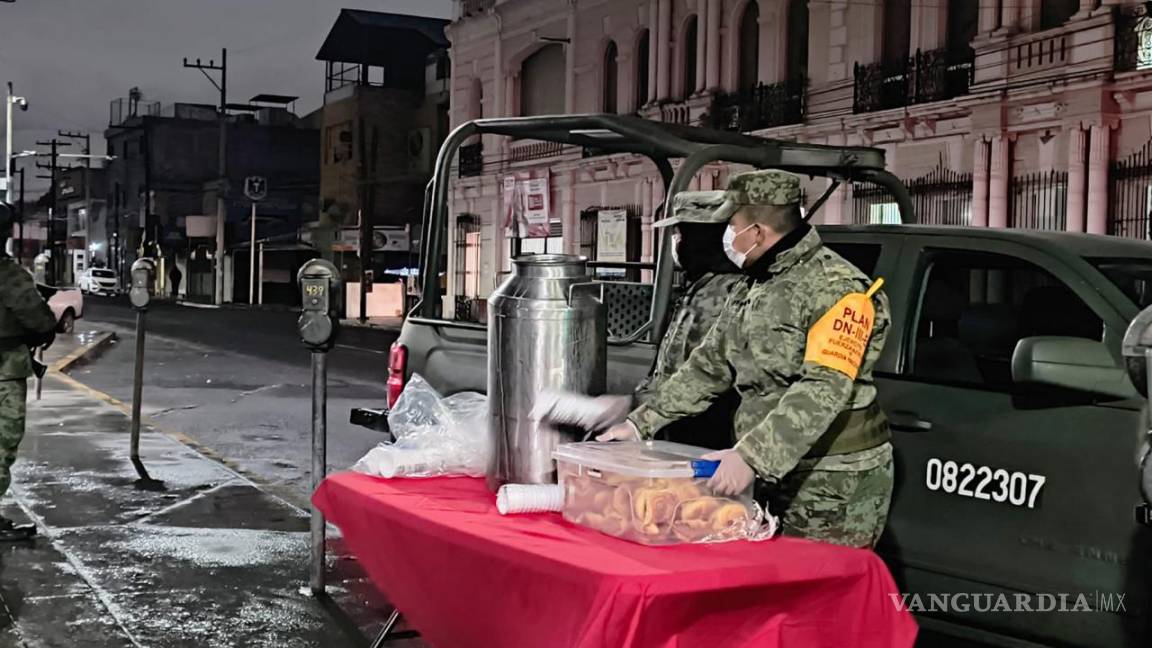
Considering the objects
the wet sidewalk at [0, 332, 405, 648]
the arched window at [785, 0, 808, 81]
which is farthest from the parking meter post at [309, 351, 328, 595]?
the arched window at [785, 0, 808, 81]

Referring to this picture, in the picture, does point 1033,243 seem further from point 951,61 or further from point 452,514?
point 951,61

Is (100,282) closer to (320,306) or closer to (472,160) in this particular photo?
(472,160)

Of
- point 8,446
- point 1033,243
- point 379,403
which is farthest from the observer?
point 379,403

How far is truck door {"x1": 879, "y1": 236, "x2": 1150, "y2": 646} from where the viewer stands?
13.3ft

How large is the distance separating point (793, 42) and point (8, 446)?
67.2 ft

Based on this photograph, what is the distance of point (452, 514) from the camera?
3779mm

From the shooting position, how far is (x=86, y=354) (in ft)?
70.8

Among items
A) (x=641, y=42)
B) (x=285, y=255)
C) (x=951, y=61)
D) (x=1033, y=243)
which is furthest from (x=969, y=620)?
(x=285, y=255)


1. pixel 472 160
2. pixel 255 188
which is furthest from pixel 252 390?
pixel 255 188

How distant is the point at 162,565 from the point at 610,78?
26110 mm

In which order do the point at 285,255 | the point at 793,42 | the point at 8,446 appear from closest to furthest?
1. the point at 8,446
2. the point at 793,42
3. the point at 285,255

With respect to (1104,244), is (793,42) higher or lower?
higher

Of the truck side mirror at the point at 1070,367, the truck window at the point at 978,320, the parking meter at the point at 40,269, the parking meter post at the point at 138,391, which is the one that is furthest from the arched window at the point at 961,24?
the truck side mirror at the point at 1070,367

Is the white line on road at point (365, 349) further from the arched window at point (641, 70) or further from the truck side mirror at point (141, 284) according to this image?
the truck side mirror at point (141, 284)
